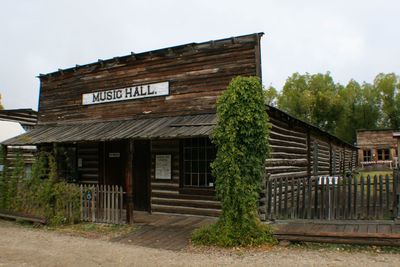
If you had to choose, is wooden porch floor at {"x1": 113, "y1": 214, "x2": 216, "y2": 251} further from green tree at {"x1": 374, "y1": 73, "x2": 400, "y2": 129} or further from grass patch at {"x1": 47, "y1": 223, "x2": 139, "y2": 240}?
green tree at {"x1": 374, "y1": 73, "x2": 400, "y2": 129}

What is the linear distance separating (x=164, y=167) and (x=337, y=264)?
6637mm

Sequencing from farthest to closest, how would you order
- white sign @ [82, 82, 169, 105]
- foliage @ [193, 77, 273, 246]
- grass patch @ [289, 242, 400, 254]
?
white sign @ [82, 82, 169, 105] < foliage @ [193, 77, 273, 246] < grass patch @ [289, 242, 400, 254]

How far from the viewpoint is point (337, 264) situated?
6410 mm

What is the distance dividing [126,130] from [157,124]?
0.93m

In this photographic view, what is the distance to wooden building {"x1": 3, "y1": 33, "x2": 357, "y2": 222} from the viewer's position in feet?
34.9

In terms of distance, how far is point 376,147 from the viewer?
39.6 m

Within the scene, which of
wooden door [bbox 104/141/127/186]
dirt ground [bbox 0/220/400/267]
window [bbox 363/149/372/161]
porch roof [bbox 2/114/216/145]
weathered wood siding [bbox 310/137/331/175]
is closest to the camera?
dirt ground [bbox 0/220/400/267]

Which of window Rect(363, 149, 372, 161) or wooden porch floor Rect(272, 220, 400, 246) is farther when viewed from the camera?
window Rect(363, 149, 372, 161)

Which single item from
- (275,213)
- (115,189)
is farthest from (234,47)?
(115,189)

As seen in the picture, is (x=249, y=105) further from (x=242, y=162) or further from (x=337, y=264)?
(x=337, y=264)

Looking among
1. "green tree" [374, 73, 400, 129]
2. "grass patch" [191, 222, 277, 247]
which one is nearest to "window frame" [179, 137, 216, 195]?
"grass patch" [191, 222, 277, 247]

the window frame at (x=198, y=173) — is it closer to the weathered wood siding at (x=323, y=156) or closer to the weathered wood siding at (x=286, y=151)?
the weathered wood siding at (x=286, y=151)

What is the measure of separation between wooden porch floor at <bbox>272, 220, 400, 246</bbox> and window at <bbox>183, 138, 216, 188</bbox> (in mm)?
2660

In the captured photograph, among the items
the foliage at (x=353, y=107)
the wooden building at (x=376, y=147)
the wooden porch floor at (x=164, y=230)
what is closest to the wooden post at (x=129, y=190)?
the wooden porch floor at (x=164, y=230)
